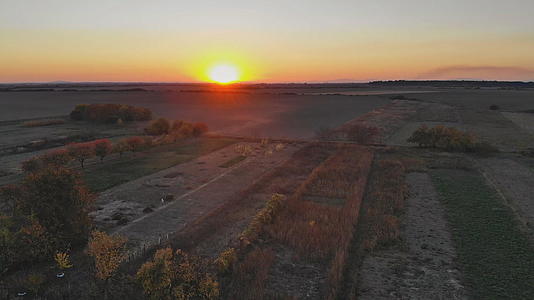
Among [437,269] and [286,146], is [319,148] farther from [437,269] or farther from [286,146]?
[437,269]

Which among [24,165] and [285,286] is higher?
[24,165]

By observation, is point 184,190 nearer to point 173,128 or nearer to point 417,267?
point 417,267

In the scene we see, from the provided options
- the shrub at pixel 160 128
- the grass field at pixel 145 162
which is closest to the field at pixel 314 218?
the grass field at pixel 145 162

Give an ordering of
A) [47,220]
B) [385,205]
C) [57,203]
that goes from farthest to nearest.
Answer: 1. [385,205]
2. [57,203]
3. [47,220]

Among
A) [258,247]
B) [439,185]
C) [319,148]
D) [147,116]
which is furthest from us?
[147,116]

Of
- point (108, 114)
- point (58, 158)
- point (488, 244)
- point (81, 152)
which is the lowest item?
point (488, 244)

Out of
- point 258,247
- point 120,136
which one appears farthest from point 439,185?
point 120,136

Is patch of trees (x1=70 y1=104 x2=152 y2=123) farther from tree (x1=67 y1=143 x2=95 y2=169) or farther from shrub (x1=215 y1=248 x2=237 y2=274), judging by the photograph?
shrub (x1=215 y1=248 x2=237 y2=274)

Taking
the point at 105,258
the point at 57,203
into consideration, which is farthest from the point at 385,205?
the point at 57,203
